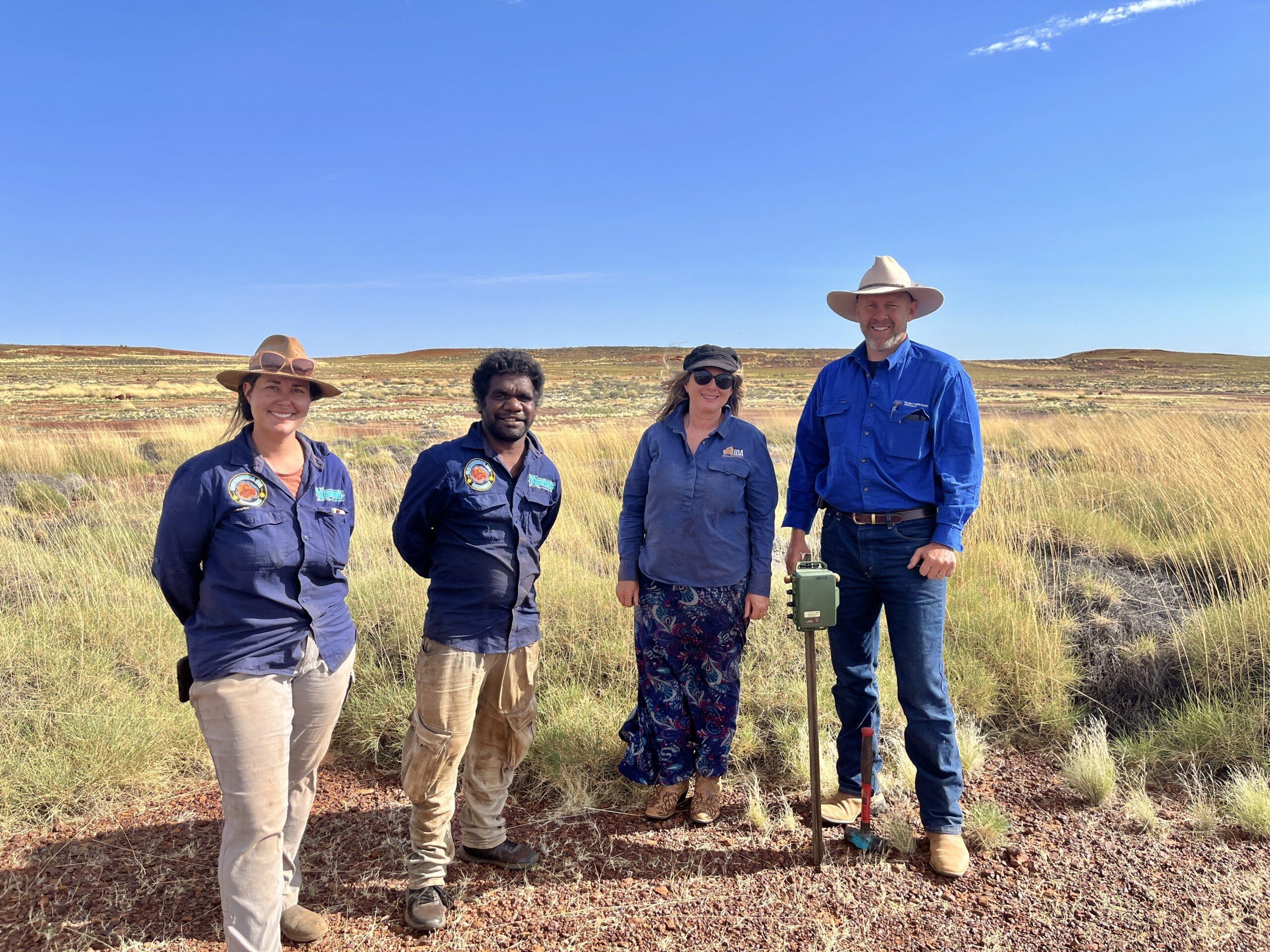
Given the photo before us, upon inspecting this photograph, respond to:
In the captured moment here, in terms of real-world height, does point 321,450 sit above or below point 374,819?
above

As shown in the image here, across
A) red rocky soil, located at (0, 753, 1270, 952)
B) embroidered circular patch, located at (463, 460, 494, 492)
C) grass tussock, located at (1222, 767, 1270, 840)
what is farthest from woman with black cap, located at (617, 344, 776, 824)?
grass tussock, located at (1222, 767, 1270, 840)

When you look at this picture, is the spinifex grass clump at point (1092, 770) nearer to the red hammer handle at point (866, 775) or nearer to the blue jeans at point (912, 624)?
the blue jeans at point (912, 624)

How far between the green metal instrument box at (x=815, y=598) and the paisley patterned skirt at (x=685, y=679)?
45 cm

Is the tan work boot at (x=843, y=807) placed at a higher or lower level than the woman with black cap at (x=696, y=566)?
lower

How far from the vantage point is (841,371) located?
346cm

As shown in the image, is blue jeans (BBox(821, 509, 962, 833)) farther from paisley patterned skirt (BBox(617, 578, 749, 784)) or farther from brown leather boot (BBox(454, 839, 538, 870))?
brown leather boot (BBox(454, 839, 538, 870))

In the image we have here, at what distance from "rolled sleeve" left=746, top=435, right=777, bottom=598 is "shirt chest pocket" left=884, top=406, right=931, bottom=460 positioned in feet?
1.79

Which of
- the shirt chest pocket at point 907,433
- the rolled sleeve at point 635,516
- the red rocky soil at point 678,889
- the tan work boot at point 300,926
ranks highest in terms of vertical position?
the shirt chest pocket at point 907,433

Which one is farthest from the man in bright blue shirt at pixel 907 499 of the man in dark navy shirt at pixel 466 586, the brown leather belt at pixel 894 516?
the man in dark navy shirt at pixel 466 586

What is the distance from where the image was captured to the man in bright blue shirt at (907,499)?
318cm

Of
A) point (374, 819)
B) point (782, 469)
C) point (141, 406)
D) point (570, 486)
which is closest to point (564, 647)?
point (374, 819)

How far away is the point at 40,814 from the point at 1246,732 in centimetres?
634

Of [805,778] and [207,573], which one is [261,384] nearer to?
[207,573]

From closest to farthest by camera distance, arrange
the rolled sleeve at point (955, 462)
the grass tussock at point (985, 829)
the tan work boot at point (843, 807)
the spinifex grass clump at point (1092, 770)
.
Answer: the rolled sleeve at point (955, 462), the grass tussock at point (985, 829), the tan work boot at point (843, 807), the spinifex grass clump at point (1092, 770)
